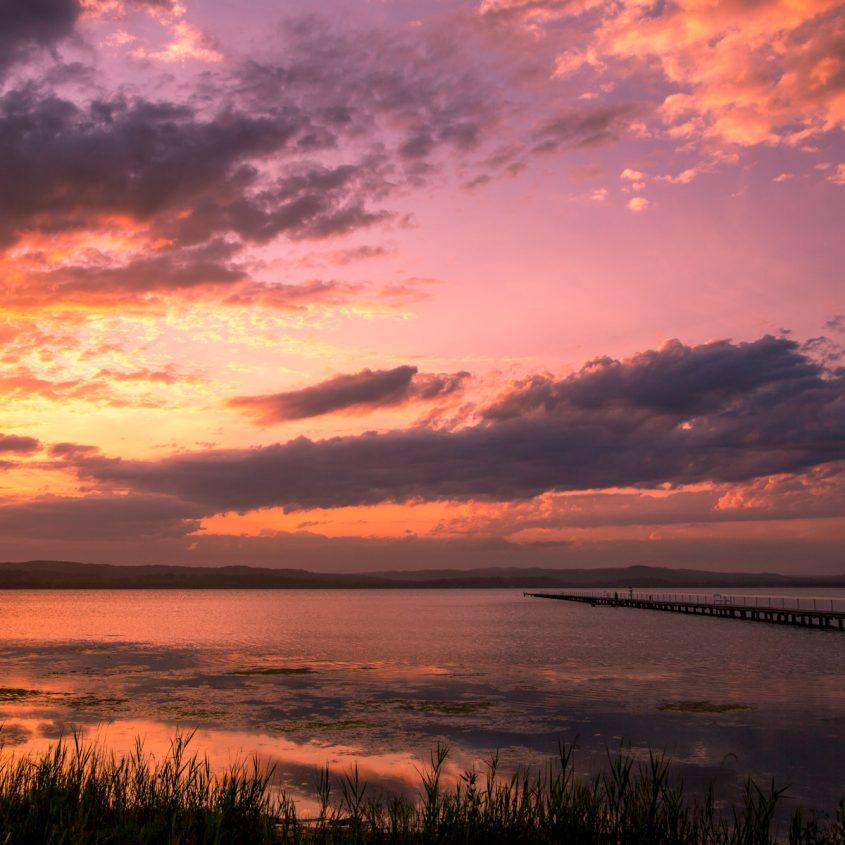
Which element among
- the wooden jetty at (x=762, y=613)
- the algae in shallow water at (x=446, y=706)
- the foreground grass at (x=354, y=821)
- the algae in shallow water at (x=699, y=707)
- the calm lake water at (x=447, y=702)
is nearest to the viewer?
the foreground grass at (x=354, y=821)

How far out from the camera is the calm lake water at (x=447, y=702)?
27.3 meters

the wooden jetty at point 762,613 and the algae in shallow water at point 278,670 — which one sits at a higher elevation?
the algae in shallow water at point 278,670

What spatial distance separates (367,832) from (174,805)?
416 centimetres

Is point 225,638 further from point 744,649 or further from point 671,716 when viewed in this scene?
point 671,716

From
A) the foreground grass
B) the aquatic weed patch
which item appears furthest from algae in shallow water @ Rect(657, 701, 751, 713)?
the aquatic weed patch

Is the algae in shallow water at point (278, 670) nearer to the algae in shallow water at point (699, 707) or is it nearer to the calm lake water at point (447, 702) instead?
the calm lake water at point (447, 702)

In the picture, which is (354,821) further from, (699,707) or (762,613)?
(762,613)

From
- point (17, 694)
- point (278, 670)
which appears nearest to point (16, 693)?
point (17, 694)

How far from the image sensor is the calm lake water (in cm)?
2733

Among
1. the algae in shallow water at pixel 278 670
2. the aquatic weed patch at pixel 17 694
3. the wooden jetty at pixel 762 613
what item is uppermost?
the aquatic weed patch at pixel 17 694

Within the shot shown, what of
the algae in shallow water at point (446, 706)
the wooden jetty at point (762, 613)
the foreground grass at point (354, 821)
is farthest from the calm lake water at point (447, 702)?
the wooden jetty at point (762, 613)

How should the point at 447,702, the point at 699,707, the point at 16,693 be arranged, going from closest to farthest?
1. the point at 699,707
2. the point at 447,702
3. the point at 16,693

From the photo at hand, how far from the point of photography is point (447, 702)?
130 ft

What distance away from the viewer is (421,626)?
115m
